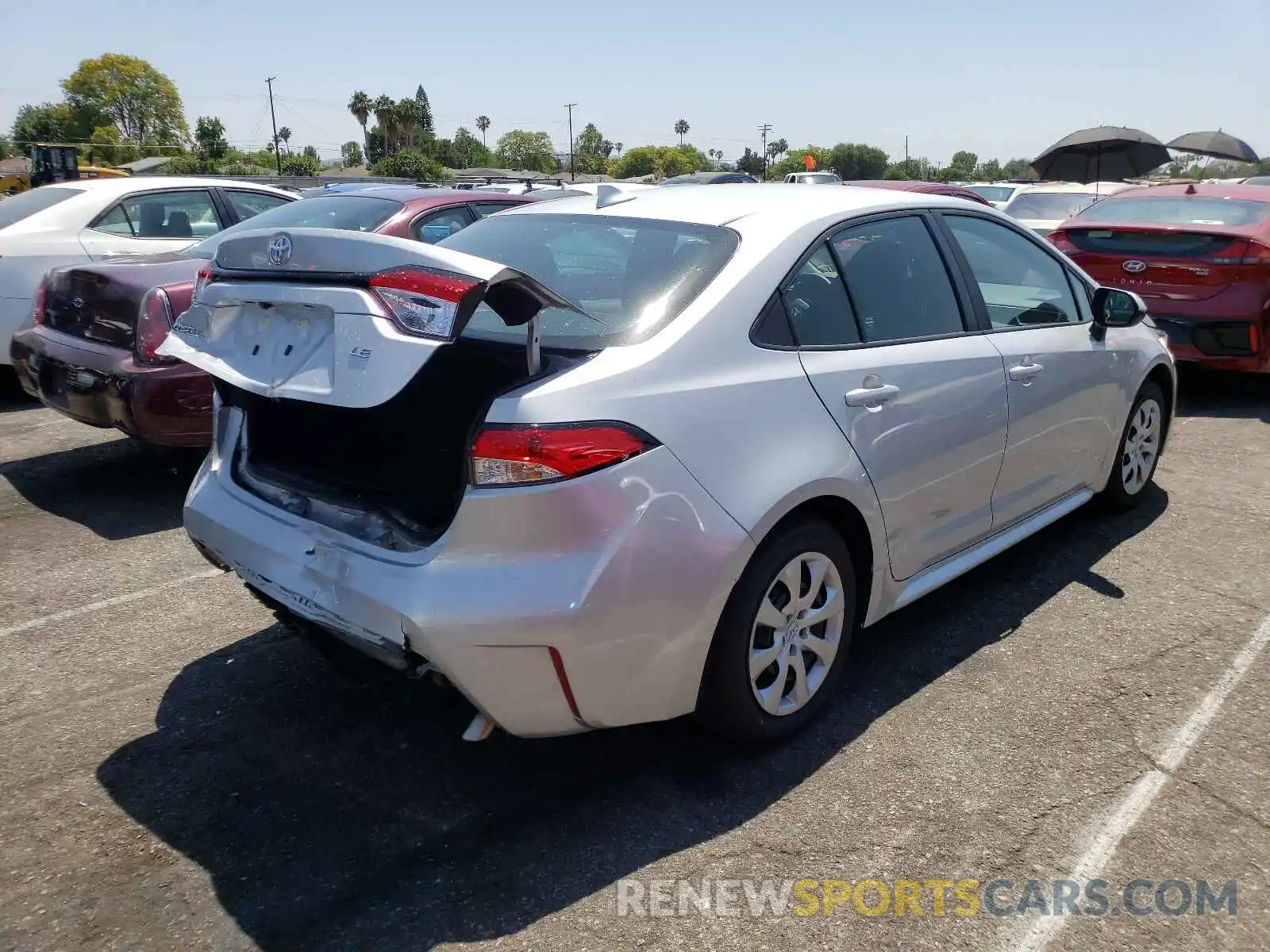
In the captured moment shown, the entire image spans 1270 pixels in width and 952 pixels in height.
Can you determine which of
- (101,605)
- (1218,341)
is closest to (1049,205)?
(1218,341)

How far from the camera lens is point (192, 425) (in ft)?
16.5

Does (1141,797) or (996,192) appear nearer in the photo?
(1141,797)

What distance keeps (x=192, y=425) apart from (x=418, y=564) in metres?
3.04

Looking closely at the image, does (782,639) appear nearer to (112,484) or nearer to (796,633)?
(796,633)

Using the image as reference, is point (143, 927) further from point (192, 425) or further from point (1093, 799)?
point (192, 425)

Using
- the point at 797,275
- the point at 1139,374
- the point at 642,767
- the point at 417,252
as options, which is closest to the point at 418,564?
the point at 417,252

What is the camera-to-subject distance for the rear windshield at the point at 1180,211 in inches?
292

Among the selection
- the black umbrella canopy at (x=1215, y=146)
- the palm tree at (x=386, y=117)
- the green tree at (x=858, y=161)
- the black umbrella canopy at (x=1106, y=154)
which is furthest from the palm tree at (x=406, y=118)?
the black umbrella canopy at (x=1106, y=154)

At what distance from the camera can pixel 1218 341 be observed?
7027 millimetres

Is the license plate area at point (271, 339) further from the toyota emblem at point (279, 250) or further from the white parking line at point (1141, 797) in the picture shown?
the white parking line at point (1141, 797)

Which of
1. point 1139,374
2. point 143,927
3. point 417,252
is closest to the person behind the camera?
point 143,927

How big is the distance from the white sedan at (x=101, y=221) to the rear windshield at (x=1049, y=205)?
9531 mm

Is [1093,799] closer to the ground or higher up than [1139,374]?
closer to the ground

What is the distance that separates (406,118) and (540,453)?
9716 centimetres
